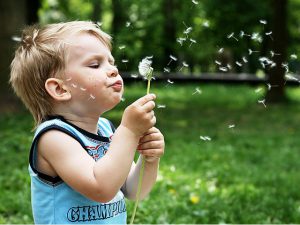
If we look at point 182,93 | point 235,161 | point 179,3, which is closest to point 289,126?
point 235,161

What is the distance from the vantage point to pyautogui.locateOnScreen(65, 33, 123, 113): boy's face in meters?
2.12

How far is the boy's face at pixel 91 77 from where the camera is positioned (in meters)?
2.12

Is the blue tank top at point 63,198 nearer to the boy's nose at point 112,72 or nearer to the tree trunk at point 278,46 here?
the boy's nose at point 112,72

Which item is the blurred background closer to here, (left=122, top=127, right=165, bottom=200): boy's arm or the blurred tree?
the blurred tree

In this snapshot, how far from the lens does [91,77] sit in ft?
6.98

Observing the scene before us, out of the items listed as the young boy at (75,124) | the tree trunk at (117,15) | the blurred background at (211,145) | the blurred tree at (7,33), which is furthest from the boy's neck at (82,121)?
the tree trunk at (117,15)

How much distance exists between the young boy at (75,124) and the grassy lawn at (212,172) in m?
0.52

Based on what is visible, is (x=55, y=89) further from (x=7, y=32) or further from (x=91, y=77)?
(x=7, y=32)

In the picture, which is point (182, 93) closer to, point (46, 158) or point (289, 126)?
point (289, 126)

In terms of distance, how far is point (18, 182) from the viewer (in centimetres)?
457

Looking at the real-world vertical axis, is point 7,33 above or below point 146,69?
below

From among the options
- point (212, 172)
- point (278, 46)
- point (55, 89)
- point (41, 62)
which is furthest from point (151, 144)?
point (278, 46)

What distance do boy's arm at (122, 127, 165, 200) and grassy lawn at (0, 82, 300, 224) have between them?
1.45 ft

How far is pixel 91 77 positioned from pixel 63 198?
1.53ft
